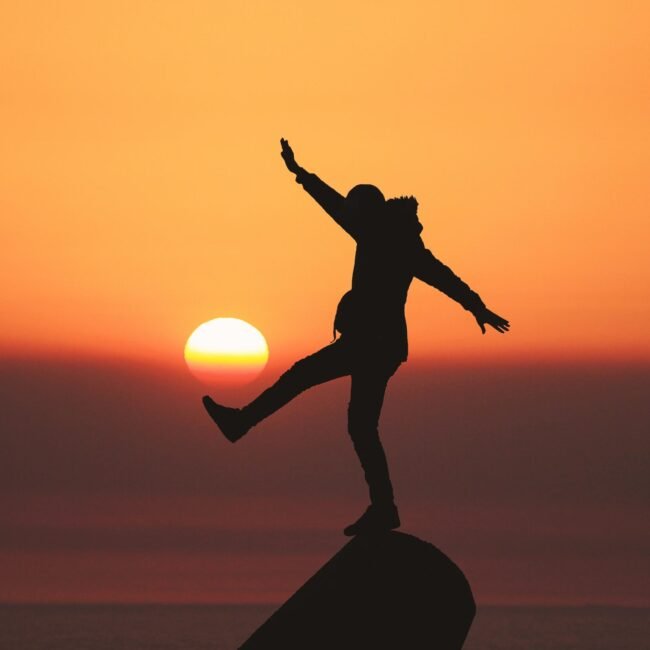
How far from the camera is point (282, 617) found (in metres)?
18.6

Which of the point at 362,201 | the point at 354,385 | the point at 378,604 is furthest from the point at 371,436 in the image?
the point at 362,201

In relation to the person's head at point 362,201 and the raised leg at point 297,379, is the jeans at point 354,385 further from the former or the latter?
the person's head at point 362,201

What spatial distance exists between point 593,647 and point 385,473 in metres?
157

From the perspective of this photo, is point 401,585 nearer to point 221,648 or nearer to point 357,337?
point 357,337

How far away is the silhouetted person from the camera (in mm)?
18359

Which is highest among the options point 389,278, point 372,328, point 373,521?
point 389,278

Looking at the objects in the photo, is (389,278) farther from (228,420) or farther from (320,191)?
(228,420)

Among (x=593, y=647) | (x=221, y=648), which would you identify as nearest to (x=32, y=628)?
(x=221, y=648)

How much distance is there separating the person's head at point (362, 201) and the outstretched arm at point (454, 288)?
0.69 meters

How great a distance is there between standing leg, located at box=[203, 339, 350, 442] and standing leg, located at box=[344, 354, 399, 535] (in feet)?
0.82

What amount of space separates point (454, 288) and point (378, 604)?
3.39m

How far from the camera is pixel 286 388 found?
1839 cm

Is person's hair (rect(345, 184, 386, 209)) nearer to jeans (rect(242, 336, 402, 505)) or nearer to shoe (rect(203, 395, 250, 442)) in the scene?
jeans (rect(242, 336, 402, 505))

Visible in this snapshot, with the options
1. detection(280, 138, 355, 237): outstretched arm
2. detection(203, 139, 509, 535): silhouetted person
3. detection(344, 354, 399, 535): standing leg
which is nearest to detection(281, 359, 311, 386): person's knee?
detection(203, 139, 509, 535): silhouetted person
